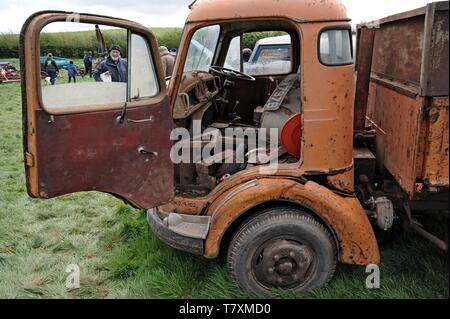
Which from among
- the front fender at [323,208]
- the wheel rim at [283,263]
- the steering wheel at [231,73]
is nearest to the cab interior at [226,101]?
the steering wheel at [231,73]

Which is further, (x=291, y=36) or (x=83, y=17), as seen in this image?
(x=291, y=36)

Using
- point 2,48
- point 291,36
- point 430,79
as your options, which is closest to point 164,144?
point 430,79

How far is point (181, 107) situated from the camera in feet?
10.8

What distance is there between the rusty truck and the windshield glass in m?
0.26

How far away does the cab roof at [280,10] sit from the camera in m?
2.75

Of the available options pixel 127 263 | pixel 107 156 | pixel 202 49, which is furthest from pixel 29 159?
pixel 202 49

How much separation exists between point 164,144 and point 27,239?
6.84ft

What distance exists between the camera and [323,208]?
285 centimetres

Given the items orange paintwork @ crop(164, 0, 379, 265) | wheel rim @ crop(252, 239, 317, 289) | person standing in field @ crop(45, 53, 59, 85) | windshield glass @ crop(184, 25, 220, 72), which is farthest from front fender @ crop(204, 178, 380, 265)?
person standing in field @ crop(45, 53, 59, 85)

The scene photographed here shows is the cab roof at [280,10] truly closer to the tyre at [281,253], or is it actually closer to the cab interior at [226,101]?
the cab interior at [226,101]

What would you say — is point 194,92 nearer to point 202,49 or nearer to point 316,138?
point 202,49

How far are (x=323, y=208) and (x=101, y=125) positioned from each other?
1489mm

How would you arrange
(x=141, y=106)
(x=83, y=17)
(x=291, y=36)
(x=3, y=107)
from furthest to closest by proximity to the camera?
1. (x=3, y=107)
2. (x=291, y=36)
3. (x=141, y=106)
4. (x=83, y=17)
